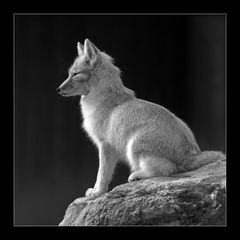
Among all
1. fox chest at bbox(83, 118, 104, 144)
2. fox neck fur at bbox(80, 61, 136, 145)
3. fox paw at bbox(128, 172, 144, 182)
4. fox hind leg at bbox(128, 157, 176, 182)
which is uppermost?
fox neck fur at bbox(80, 61, 136, 145)

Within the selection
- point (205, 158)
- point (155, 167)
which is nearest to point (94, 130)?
point (155, 167)

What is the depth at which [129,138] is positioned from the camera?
23.9ft

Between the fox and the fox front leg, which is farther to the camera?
the fox front leg

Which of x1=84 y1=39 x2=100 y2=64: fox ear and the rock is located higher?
x1=84 y1=39 x2=100 y2=64: fox ear

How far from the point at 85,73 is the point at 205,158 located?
7.93 feet

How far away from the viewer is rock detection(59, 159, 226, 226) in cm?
629

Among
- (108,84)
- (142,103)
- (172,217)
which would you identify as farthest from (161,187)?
(108,84)

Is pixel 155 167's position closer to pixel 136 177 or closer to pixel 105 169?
pixel 136 177

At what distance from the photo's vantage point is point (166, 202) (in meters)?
6.41

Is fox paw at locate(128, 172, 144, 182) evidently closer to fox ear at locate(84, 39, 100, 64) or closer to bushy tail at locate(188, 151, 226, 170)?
bushy tail at locate(188, 151, 226, 170)

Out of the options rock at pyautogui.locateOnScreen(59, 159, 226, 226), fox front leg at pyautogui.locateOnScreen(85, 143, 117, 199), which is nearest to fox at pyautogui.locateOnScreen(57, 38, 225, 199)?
fox front leg at pyautogui.locateOnScreen(85, 143, 117, 199)

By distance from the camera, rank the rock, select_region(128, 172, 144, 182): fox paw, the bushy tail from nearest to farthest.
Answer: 1. the rock
2. select_region(128, 172, 144, 182): fox paw
3. the bushy tail

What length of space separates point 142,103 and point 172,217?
214 cm

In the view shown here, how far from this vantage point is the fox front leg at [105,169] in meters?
7.43
